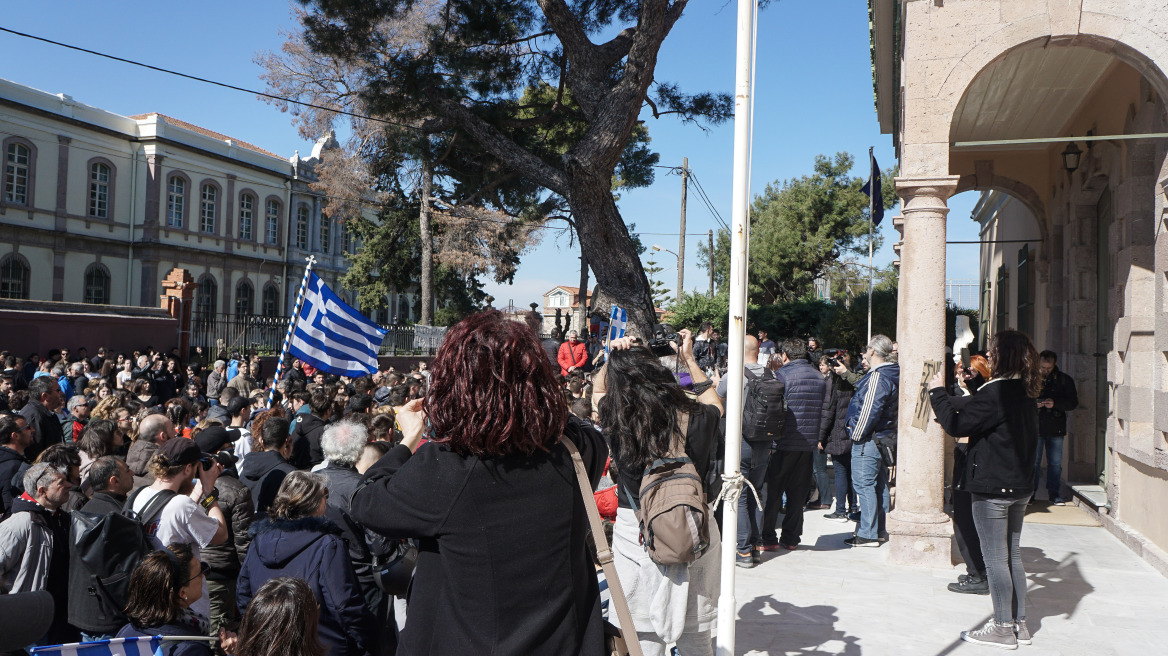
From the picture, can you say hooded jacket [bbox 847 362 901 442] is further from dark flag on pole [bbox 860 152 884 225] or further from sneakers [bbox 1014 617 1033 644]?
dark flag on pole [bbox 860 152 884 225]

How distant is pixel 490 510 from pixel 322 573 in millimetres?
1701

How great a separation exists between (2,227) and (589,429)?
40.2 metres

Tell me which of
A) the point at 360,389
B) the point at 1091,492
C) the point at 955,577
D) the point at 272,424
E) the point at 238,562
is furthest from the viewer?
the point at 1091,492

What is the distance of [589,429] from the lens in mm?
2504

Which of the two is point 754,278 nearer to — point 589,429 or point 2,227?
point 2,227

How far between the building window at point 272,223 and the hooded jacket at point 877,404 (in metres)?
45.4

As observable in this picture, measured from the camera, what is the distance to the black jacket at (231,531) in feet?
14.6

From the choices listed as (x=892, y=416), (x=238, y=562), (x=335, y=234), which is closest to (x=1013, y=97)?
(x=892, y=416)

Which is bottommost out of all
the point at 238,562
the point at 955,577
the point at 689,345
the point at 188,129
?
the point at 955,577

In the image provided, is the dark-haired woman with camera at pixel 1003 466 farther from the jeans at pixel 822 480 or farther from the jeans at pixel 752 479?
the jeans at pixel 822 480

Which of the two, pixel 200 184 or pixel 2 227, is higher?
pixel 200 184

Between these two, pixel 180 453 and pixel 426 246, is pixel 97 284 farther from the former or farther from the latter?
pixel 180 453

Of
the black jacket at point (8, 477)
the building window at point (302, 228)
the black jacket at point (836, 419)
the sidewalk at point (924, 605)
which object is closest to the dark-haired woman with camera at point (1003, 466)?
the sidewalk at point (924, 605)

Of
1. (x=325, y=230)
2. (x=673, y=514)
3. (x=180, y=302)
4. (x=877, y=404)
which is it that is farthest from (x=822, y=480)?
(x=325, y=230)
